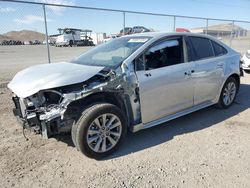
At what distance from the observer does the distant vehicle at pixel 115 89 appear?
3191 millimetres

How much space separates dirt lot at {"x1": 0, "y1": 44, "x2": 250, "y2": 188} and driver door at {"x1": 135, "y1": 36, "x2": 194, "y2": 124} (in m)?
0.48

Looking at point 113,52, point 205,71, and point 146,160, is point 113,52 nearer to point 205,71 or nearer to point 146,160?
point 205,71

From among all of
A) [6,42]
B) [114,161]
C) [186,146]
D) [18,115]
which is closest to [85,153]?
[114,161]

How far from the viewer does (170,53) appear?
412cm

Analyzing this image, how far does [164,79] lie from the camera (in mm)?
3842

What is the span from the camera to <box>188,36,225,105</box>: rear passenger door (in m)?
4.46

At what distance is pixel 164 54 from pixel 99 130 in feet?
5.52

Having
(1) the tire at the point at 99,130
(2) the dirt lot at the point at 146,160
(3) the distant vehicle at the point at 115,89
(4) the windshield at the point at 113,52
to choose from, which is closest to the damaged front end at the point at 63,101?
(3) the distant vehicle at the point at 115,89

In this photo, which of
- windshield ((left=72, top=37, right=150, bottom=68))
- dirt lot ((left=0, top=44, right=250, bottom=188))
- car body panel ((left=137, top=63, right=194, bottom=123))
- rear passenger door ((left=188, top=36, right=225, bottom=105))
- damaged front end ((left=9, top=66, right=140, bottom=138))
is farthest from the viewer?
rear passenger door ((left=188, top=36, right=225, bottom=105))

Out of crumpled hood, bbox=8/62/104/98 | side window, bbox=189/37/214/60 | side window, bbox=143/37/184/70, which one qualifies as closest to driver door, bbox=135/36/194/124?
side window, bbox=143/37/184/70

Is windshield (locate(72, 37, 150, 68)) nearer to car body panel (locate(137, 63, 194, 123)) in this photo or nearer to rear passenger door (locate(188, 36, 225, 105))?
car body panel (locate(137, 63, 194, 123))

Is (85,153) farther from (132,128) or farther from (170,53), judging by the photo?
(170,53)

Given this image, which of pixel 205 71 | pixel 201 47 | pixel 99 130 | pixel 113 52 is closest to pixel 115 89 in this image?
pixel 99 130

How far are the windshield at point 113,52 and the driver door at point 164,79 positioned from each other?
25 cm
